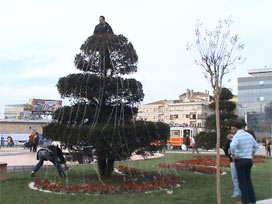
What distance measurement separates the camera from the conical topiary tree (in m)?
9.70

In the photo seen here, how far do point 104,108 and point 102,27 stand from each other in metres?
2.52

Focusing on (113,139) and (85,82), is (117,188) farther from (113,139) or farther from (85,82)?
(85,82)

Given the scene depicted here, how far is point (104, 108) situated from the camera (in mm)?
10977

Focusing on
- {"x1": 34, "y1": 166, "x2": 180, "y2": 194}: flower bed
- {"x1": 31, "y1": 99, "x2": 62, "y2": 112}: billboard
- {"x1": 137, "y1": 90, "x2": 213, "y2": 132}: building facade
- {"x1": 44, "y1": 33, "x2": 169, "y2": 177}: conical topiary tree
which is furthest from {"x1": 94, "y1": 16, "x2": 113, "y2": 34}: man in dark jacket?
{"x1": 137, "y1": 90, "x2": 213, "y2": 132}: building facade

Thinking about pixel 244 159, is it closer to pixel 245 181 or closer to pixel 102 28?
pixel 245 181

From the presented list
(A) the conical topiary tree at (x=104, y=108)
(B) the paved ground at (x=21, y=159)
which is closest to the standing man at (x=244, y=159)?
(A) the conical topiary tree at (x=104, y=108)

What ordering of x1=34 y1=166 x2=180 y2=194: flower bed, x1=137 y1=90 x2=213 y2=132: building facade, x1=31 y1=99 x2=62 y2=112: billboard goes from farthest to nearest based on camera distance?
x1=137 y1=90 x2=213 y2=132: building facade < x1=31 y1=99 x2=62 y2=112: billboard < x1=34 y1=166 x2=180 y2=194: flower bed

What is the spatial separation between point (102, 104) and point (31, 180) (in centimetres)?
310

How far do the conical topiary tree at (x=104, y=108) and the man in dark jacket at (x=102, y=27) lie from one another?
42cm

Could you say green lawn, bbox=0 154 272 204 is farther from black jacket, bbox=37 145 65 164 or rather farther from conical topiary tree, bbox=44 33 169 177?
conical topiary tree, bbox=44 33 169 177

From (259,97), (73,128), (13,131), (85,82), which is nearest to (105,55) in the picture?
(85,82)

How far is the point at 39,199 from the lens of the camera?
8211 millimetres

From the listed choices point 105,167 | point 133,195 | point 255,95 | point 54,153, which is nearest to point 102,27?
point 54,153

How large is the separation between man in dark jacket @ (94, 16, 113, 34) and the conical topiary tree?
42 cm
